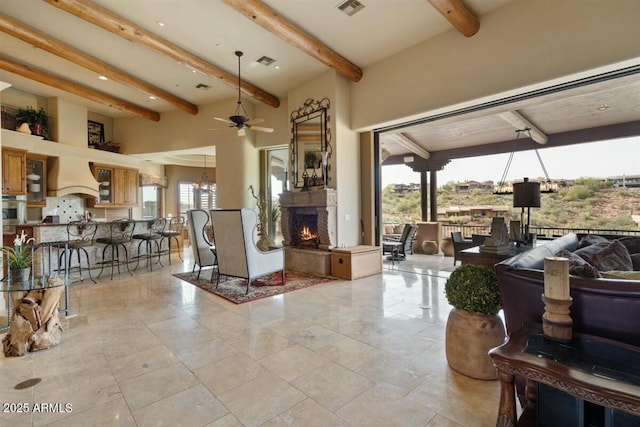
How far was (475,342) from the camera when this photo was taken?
2.22m

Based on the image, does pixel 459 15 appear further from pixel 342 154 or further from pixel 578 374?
pixel 578 374

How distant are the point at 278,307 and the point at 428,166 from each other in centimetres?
719

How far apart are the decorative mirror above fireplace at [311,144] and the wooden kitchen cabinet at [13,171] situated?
19.6 ft

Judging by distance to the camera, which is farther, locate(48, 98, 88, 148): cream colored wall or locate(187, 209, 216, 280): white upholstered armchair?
locate(48, 98, 88, 148): cream colored wall

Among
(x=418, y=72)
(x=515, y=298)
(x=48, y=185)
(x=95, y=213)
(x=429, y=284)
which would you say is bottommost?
(x=429, y=284)

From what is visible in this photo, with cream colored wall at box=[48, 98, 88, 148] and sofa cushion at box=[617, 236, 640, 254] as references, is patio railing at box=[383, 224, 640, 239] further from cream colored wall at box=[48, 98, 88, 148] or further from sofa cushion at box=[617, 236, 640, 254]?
cream colored wall at box=[48, 98, 88, 148]

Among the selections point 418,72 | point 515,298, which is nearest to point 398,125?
point 418,72

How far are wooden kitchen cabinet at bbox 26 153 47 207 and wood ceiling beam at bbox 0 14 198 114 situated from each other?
285cm

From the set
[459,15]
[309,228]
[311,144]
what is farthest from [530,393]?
[311,144]

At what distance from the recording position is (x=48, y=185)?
7457 mm

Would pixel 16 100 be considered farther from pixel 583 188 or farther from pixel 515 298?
pixel 583 188

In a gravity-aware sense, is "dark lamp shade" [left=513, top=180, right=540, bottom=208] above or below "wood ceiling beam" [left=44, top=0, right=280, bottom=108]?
below

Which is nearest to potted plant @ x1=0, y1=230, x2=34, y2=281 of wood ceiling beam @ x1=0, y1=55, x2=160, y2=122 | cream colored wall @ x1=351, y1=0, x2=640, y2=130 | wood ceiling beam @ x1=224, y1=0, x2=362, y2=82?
wood ceiling beam @ x1=224, y1=0, x2=362, y2=82

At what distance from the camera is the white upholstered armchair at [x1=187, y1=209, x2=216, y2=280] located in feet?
17.8
